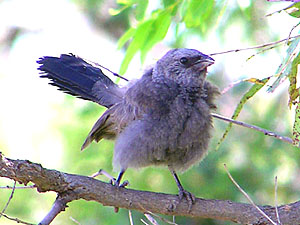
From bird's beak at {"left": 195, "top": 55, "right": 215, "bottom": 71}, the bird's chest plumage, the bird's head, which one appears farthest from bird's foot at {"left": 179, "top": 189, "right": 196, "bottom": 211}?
bird's beak at {"left": 195, "top": 55, "right": 215, "bottom": 71}

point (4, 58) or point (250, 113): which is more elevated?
point (4, 58)

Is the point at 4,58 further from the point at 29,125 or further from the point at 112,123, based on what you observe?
the point at 112,123

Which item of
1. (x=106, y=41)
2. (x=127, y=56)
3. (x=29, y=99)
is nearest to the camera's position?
(x=127, y=56)

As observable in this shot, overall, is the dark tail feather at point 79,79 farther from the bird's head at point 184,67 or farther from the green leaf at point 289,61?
the green leaf at point 289,61

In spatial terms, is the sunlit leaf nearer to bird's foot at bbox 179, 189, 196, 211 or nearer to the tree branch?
the tree branch

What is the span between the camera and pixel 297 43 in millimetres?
2539

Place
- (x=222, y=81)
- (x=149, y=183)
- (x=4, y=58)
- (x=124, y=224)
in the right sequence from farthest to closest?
(x=4, y=58) < (x=222, y=81) < (x=149, y=183) < (x=124, y=224)

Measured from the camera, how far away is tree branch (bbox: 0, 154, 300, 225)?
2.88 metres

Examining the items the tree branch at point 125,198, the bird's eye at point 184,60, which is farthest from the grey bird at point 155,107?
the tree branch at point 125,198

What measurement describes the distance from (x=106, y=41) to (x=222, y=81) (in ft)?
6.77

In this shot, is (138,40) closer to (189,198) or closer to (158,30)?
(158,30)

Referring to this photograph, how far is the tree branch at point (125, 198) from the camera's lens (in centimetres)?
288

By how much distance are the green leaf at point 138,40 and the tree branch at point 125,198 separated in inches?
34.9

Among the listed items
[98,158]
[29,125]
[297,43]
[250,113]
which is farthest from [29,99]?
[297,43]
